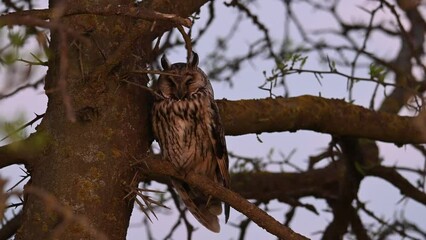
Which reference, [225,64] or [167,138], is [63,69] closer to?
[167,138]

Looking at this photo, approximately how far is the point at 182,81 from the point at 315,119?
633 millimetres

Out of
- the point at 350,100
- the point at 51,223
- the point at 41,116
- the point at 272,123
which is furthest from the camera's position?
the point at 350,100

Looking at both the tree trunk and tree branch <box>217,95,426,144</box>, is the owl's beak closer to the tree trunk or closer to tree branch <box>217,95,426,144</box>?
tree branch <box>217,95,426,144</box>

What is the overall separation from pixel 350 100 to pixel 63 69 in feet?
7.60

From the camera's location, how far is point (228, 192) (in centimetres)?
276

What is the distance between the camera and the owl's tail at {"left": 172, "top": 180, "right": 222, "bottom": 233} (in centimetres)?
366

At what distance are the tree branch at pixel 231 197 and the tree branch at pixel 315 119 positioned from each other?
1.26ft

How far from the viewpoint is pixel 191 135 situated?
3.65 m

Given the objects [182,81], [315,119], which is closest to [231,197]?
[315,119]

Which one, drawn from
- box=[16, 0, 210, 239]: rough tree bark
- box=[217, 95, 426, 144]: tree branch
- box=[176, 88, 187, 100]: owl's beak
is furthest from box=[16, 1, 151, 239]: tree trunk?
box=[176, 88, 187, 100]: owl's beak

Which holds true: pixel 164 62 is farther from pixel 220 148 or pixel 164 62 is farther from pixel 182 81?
pixel 220 148

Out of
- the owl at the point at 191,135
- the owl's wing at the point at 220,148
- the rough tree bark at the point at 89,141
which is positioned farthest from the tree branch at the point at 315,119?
the rough tree bark at the point at 89,141

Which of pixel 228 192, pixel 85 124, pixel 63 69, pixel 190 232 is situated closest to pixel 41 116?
pixel 85 124

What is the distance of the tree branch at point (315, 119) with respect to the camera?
126 inches
